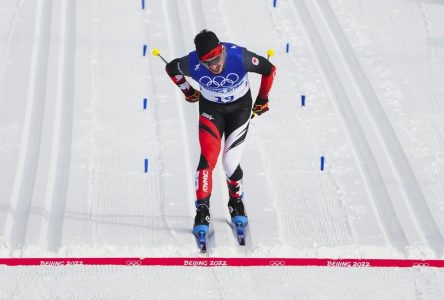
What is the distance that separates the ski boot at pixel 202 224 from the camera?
8.59m

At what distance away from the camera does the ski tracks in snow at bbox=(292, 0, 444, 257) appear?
9031 mm

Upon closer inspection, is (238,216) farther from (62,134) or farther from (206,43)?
(62,134)

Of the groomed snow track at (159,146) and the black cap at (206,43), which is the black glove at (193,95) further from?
the groomed snow track at (159,146)

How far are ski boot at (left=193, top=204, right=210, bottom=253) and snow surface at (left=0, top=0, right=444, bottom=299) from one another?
114mm

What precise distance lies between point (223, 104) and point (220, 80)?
32 centimetres

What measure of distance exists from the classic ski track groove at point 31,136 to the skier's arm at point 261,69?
2.50 meters

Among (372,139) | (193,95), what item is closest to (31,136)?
(193,95)

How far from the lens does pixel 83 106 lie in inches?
435

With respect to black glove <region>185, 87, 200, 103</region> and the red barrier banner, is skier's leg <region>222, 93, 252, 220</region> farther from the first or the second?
the red barrier banner

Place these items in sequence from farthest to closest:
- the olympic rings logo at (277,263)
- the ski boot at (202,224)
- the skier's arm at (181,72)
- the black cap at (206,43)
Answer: the ski boot at (202,224) → the skier's arm at (181,72) → the olympic rings logo at (277,263) → the black cap at (206,43)

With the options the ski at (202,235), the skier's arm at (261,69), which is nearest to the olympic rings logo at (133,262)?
the ski at (202,235)
